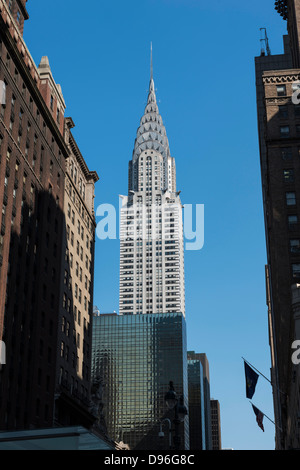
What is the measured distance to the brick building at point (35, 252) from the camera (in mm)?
65562

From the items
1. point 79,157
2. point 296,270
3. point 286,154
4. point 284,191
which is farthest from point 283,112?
point 79,157

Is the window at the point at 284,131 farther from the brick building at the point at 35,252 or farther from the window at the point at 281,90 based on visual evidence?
the brick building at the point at 35,252

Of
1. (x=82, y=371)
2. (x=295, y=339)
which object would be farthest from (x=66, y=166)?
(x=295, y=339)

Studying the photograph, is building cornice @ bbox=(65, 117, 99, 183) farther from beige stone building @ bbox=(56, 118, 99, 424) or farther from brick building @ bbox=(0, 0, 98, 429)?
brick building @ bbox=(0, 0, 98, 429)

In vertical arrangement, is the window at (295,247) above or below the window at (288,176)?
below

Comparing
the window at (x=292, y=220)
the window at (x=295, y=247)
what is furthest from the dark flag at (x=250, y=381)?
the window at (x=292, y=220)

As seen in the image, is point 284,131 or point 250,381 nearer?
point 250,381

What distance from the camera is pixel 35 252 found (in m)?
75.2

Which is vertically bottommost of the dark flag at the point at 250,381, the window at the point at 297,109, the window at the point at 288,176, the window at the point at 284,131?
the dark flag at the point at 250,381

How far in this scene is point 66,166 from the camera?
9125cm

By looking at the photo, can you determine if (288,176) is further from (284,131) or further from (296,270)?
(296,270)

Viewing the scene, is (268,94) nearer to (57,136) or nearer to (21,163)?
(57,136)

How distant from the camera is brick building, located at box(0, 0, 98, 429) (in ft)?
215

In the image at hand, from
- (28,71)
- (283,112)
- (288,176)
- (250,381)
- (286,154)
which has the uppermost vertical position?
(283,112)
